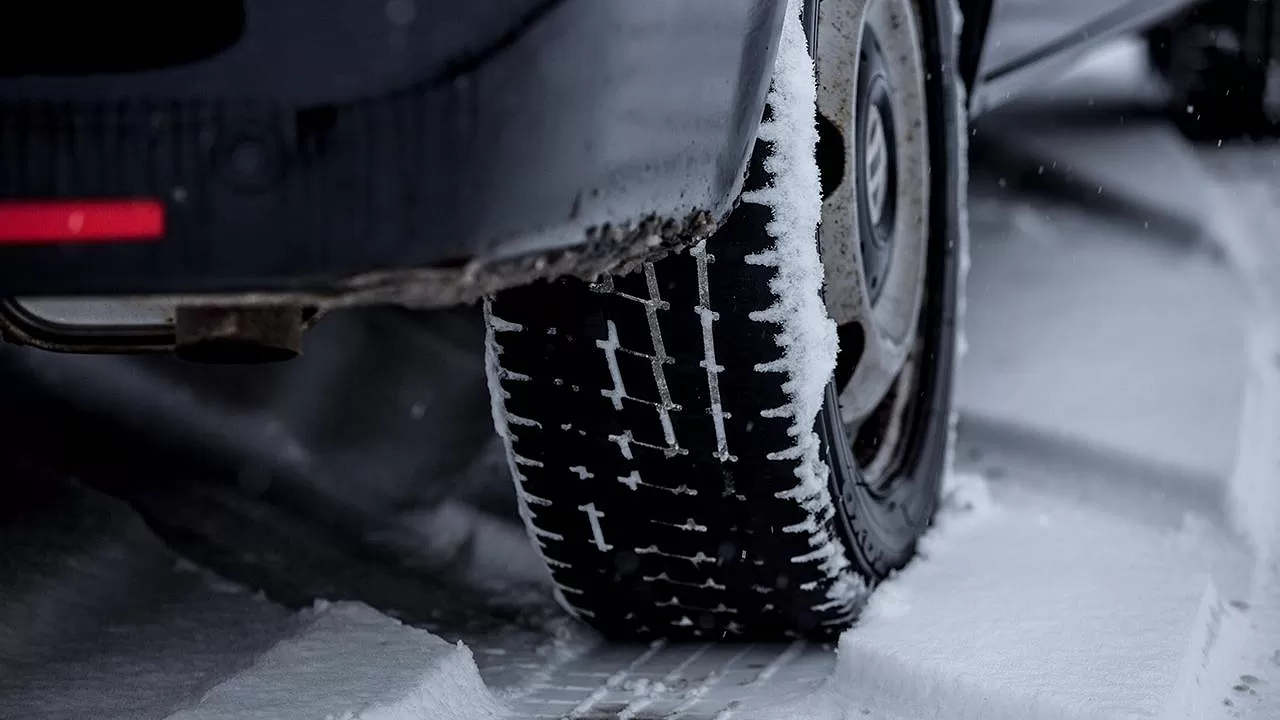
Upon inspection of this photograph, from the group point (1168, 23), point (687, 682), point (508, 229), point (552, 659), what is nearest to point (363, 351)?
point (552, 659)

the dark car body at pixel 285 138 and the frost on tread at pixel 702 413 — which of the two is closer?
the dark car body at pixel 285 138

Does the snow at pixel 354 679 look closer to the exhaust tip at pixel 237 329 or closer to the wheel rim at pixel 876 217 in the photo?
the exhaust tip at pixel 237 329

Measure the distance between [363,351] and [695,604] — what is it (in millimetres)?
900

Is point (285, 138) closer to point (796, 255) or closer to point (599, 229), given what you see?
point (599, 229)

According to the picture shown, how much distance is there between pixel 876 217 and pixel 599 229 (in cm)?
70

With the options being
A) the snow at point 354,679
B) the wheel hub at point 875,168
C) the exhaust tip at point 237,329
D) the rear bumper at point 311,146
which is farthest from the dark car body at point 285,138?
the wheel hub at point 875,168

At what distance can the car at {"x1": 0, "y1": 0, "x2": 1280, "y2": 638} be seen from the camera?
83 centimetres

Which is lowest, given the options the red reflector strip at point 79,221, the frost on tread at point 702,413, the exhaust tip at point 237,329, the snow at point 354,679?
the snow at point 354,679

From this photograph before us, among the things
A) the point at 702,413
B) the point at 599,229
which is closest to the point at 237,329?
the point at 599,229

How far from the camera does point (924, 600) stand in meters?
1.55

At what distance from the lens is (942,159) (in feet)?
5.81

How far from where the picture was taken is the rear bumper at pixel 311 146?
82cm

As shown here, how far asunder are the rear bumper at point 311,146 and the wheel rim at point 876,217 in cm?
54

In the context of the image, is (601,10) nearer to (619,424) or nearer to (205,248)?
(205,248)
